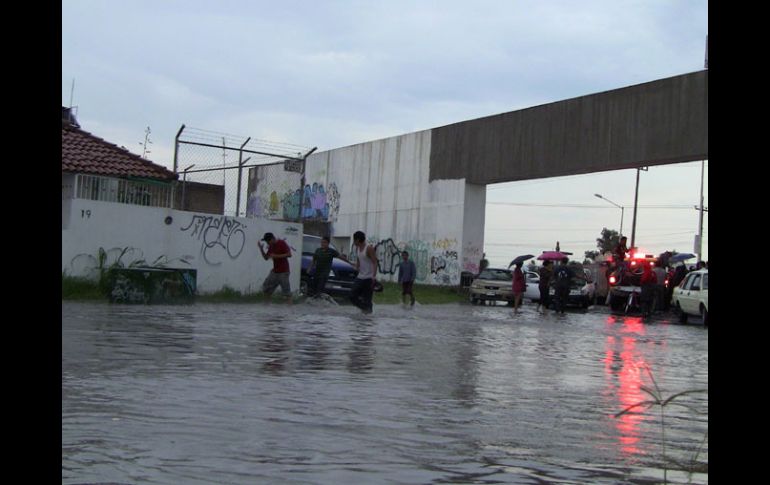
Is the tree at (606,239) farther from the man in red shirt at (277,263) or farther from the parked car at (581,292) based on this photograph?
the man in red shirt at (277,263)

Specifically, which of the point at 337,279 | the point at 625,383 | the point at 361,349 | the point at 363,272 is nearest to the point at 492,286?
the point at 337,279

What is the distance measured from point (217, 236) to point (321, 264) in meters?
2.69

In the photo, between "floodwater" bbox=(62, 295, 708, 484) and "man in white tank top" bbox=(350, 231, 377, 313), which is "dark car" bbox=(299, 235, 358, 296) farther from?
"floodwater" bbox=(62, 295, 708, 484)

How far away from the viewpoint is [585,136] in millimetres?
33656

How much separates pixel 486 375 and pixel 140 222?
14.1 metres

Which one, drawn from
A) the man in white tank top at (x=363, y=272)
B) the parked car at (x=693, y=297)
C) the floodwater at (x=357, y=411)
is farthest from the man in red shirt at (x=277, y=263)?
the parked car at (x=693, y=297)

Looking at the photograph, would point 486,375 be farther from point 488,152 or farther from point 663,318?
point 488,152

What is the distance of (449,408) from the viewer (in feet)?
23.9

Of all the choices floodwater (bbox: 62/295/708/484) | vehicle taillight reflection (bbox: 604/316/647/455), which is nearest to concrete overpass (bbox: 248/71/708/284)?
vehicle taillight reflection (bbox: 604/316/647/455)

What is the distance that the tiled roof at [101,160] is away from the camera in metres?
22.8

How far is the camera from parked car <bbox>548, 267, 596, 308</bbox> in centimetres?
3684

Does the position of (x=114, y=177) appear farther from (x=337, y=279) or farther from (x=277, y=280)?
(x=337, y=279)
